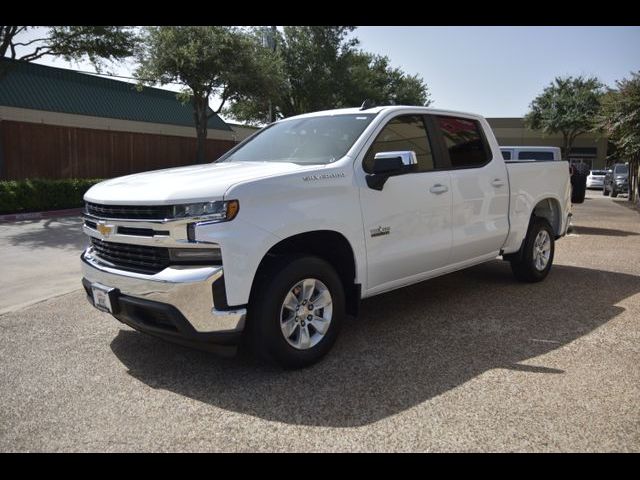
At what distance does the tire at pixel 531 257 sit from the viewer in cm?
640

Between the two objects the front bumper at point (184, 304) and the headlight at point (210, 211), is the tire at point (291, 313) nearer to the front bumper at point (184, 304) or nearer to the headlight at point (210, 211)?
the front bumper at point (184, 304)

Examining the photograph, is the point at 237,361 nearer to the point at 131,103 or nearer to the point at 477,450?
the point at 477,450

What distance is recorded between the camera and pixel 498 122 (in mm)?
57938

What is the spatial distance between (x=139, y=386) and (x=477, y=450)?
2261mm

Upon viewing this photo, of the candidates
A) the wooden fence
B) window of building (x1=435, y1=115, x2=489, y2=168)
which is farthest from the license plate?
the wooden fence

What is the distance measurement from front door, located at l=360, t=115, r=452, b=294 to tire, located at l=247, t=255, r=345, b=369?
488 mm

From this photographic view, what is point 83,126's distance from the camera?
82.2 feet

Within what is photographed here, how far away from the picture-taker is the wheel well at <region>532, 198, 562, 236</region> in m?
6.84

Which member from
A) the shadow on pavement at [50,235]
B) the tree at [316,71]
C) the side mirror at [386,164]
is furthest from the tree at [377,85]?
the side mirror at [386,164]

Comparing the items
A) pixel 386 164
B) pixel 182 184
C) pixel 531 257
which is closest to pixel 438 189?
pixel 386 164

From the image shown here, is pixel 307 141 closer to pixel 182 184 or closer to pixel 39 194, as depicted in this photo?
pixel 182 184

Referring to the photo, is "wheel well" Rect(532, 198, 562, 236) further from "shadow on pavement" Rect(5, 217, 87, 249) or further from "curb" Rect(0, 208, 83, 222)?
"curb" Rect(0, 208, 83, 222)

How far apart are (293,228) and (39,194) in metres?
12.6
